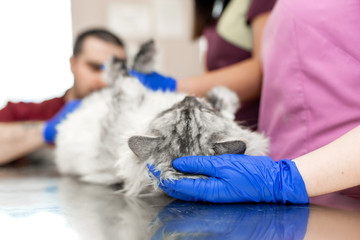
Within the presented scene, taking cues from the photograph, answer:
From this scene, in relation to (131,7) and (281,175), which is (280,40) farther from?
(131,7)

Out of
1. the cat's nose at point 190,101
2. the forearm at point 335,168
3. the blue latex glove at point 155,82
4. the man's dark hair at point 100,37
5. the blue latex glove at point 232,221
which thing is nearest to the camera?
the blue latex glove at point 232,221

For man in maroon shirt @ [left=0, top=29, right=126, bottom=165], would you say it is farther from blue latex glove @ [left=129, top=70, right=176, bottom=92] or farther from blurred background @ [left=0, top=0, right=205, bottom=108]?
blurred background @ [left=0, top=0, right=205, bottom=108]

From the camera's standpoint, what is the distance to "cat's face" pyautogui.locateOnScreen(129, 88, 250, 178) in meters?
0.97

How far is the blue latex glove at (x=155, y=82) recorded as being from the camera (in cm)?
179

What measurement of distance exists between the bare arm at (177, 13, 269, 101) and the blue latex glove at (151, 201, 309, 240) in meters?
1.06

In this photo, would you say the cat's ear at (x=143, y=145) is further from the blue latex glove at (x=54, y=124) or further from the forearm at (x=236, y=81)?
the blue latex glove at (x=54, y=124)

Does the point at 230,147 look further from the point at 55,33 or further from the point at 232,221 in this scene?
the point at 55,33

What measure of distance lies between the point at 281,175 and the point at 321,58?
530 millimetres

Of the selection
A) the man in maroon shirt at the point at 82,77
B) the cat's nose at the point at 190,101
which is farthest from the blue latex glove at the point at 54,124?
the cat's nose at the point at 190,101

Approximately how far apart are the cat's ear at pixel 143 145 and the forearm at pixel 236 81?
3.05 ft

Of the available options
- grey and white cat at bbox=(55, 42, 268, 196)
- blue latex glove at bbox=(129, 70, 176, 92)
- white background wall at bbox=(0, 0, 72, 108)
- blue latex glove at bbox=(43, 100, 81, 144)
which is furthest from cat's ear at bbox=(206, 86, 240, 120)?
white background wall at bbox=(0, 0, 72, 108)

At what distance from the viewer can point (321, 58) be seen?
1.17 meters

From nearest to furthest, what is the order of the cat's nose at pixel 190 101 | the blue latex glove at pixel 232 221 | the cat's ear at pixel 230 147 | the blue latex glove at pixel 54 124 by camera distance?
the blue latex glove at pixel 232 221 → the cat's ear at pixel 230 147 → the cat's nose at pixel 190 101 → the blue latex glove at pixel 54 124

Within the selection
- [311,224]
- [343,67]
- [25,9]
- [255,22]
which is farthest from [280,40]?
[25,9]
